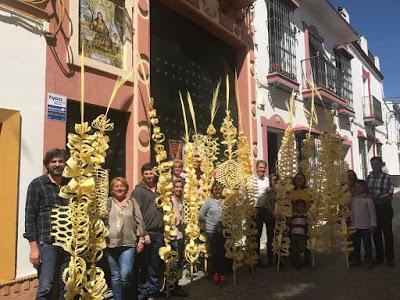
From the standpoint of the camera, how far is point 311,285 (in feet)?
17.1

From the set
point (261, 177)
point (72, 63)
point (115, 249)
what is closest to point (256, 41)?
point (261, 177)

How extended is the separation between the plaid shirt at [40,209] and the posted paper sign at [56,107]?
149 centimetres

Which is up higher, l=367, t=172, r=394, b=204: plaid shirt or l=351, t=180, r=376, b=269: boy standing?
l=367, t=172, r=394, b=204: plaid shirt

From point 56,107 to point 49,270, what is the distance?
2.12m

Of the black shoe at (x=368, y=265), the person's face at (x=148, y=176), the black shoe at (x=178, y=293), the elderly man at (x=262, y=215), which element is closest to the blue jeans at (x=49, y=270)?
the person's face at (x=148, y=176)

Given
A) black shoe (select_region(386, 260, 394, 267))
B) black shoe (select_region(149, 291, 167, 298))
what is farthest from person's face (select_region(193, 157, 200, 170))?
black shoe (select_region(386, 260, 394, 267))

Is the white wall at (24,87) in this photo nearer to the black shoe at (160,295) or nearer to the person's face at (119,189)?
the person's face at (119,189)

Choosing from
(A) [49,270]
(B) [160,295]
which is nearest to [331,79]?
(B) [160,295]

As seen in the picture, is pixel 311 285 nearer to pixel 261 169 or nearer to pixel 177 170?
pixel 261 169

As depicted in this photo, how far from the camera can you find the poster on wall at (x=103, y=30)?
5336 mm

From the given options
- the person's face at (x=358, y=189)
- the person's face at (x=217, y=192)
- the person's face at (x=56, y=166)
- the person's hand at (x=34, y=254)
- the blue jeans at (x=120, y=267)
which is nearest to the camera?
the person's hand at (x=34, y=254)

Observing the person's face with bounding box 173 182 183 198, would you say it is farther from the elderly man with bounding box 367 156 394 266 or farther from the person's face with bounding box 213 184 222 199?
the elderly man with bounding box 367 156 394 266

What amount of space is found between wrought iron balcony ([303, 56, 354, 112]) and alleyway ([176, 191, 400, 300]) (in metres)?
6.29

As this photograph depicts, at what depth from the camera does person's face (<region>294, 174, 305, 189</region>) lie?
634cm
